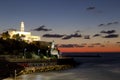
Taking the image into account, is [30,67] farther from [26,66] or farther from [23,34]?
[23,34]

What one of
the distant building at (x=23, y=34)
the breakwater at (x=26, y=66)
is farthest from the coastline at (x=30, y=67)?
the distant building at (x=23, y=34)

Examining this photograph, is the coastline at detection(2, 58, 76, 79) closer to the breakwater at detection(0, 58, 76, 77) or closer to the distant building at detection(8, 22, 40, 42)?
the breakwater at detection(0, 58, 76, 77)

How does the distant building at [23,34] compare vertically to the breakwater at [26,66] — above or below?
above

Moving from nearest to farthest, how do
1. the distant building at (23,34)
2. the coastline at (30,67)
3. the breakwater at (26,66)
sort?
the coastline at (30,67)
the breakwater at (26,66)
the distant building at (23,34)

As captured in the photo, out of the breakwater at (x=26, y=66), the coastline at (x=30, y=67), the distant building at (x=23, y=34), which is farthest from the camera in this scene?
the distant building at (x=23, y=34)

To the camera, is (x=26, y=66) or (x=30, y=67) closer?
(x=30, y=67)

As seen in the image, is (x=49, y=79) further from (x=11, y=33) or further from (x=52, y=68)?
(x=11, y=33)

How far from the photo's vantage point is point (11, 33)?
584ft

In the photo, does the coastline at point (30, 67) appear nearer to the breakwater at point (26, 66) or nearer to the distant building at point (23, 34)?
the breakwater at point (26, 66)

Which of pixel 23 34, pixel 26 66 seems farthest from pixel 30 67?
pixel 23 34

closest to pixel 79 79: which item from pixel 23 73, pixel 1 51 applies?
pixel 23 73

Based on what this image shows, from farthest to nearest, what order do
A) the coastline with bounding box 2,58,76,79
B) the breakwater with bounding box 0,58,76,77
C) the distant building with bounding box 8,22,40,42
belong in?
the distant building with bounding box 8,22,40,42 < the breakwater with bounding box 0,58,76,77 < the coastline with bounding box 2,58,76,79

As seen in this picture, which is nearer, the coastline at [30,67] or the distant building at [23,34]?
the coastline at [30,67]

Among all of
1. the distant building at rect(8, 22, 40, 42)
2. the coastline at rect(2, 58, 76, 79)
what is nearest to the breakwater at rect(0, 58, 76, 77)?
the coastline at rect(2, 58, 76, 79)
